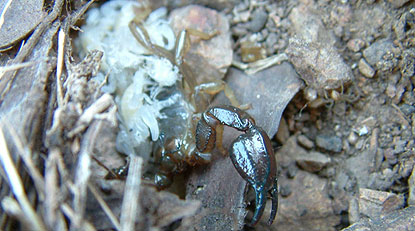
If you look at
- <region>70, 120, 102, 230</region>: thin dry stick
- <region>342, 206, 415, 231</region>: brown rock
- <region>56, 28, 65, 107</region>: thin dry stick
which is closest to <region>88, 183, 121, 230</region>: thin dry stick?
<region>70, 120, 102, 230</region>: thin dry stick

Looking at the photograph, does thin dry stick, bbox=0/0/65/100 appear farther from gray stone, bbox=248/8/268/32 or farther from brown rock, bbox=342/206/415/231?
brown rock, bbox=342/206/415/231

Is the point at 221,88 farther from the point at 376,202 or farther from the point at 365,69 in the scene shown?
the point at 376,202

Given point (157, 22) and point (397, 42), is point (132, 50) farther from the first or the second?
point (397, 42)

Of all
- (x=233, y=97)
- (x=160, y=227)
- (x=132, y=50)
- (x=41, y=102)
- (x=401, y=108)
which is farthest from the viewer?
(x=132, y=50)

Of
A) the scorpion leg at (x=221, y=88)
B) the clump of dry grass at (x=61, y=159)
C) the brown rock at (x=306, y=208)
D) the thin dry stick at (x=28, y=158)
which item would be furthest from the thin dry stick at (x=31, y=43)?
the brown rock at (x=306, y=208)

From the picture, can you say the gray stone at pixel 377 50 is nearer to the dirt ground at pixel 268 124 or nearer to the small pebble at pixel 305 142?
the dirt ground at pixel 268 124

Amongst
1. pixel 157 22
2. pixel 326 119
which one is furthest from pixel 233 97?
pixel 157 22
